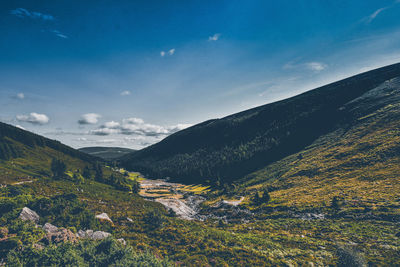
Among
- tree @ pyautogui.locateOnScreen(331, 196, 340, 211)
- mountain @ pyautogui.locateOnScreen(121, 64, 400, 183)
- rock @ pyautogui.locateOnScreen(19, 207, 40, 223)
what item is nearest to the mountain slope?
tree @ pyautogui.locateOnScreen(331, 196, 340, 211)

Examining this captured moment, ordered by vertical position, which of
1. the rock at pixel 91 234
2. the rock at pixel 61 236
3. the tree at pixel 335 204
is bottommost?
the tree at pixel 335 204

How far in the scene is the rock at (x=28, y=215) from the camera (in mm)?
29359

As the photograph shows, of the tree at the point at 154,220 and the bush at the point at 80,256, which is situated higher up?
the bush at the point at 80,256

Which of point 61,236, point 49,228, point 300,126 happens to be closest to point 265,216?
point 61,236

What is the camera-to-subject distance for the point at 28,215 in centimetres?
3041

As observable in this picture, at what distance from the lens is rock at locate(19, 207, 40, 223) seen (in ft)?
96.3

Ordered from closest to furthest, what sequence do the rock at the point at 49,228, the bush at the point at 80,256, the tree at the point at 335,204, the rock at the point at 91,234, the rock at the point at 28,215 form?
the bush at the point at 80,256 < the rock at the point at 49,228 < the rock at the point at 91,234 < the rock at the point at 28,215 < the tree at the point at 335,204

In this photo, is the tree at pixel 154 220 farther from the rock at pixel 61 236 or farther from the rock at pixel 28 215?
the rock at pixel 28 215

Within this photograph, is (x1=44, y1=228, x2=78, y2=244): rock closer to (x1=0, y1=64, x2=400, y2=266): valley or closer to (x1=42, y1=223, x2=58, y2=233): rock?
(x1=42, y1=223, x2=58, y2=233): rock

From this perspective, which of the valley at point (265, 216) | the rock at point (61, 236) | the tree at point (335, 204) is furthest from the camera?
the tree at point (335, 204)

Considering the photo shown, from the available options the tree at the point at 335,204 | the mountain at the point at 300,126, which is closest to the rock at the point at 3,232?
the tree at the point at 335,204

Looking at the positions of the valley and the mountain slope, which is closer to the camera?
the valley

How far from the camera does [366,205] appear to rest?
1742 inches

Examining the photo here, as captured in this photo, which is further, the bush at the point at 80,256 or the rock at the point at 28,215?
the rock at the point at 28,215
